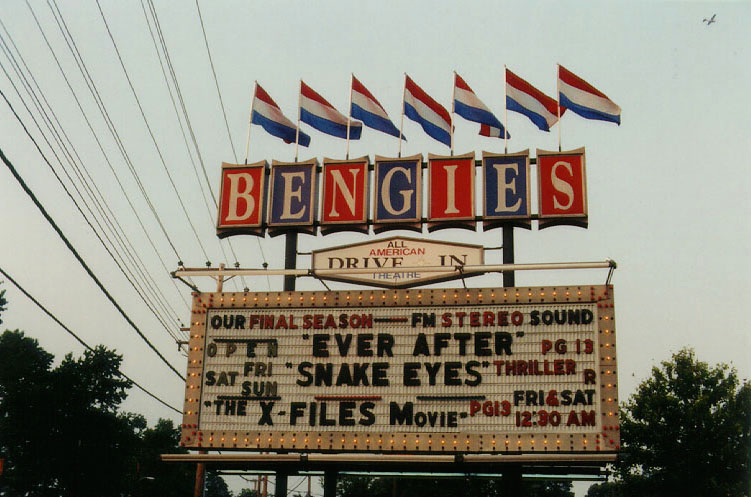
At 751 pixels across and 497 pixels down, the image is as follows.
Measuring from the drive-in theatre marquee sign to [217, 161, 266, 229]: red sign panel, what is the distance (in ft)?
7.11

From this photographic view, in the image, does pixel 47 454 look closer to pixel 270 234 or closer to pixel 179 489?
pixel 179 489

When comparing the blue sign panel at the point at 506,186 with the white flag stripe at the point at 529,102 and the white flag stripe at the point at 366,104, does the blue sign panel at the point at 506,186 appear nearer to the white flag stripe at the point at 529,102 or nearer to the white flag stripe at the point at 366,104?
the white flag stripe at the point at 529,102

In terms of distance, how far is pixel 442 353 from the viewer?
1497 cm

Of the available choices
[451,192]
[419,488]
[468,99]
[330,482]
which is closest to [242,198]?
[451,192]

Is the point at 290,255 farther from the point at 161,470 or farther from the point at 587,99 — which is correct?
the point at 161,470

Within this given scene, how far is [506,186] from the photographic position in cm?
1678

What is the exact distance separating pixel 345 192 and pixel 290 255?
1.77 metres

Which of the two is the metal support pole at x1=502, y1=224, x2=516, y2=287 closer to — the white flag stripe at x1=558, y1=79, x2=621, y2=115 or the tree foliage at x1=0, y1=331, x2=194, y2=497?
the white flag stripe at x1=558, y1=79, x2=621, y2=115

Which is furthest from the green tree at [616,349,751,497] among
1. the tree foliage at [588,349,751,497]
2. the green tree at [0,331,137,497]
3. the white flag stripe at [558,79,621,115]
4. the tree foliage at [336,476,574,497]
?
the green tree at [0,331,137,497]

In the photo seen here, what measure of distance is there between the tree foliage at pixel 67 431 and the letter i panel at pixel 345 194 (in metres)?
52.7

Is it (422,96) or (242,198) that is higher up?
(422,96)

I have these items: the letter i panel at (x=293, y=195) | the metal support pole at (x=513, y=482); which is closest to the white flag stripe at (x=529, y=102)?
the letter i panel at (x=293, y=195)

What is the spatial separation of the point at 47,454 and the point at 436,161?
56.4 m

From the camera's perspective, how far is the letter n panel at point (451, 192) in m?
16.8
